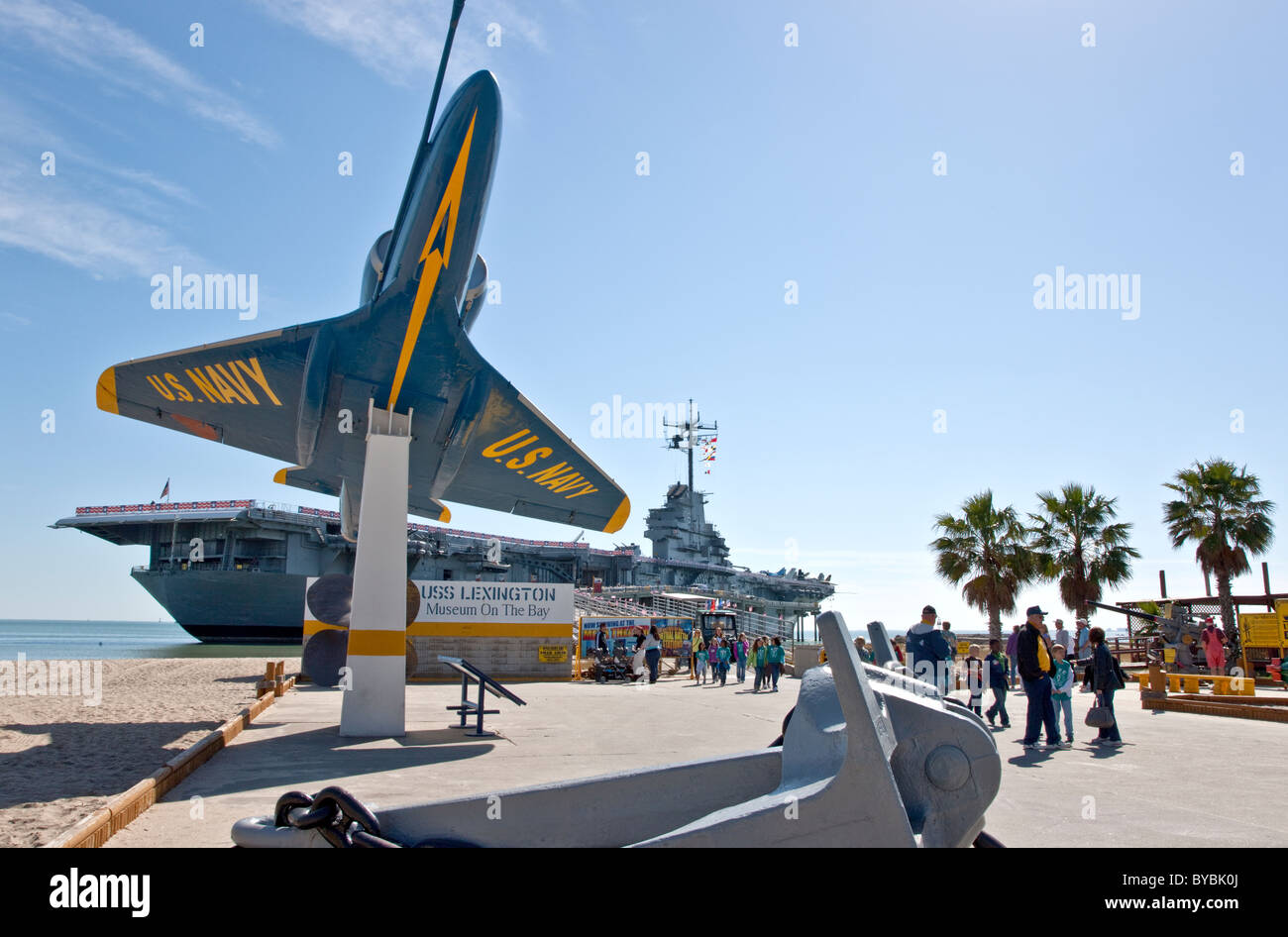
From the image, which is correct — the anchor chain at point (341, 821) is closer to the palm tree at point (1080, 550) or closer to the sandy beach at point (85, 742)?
the sandy beach at point (85, 742)

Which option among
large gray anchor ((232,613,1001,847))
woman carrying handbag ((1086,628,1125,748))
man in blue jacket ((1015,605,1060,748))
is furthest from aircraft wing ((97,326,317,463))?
woman carrying handbag ((1086,628,1125,748))

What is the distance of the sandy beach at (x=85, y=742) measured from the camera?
18.1 ft

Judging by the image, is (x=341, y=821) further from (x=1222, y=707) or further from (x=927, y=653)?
(x=1222, y=707)

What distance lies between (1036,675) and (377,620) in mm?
8161

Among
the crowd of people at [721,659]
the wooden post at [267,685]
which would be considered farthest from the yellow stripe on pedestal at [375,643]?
the crowd of people at [721,659]

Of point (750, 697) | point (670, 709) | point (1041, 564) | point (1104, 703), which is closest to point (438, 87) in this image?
point (670, 709)

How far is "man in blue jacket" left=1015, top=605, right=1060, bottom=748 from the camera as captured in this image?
8.57 m

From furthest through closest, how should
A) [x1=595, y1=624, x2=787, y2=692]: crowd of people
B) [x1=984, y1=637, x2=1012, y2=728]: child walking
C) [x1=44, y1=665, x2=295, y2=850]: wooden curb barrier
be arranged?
[x1=595, y1=624, x2=787, y2=692]: crowd of people
[x1=984, y1=637, x2=1012, y2=728]: child walking
[x1=44, y1=665, x2=295, y2=850]: wooden curb barrier

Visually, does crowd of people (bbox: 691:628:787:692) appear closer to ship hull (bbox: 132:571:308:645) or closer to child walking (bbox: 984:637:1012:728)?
child walking (bbox: 984:637:1012:728)

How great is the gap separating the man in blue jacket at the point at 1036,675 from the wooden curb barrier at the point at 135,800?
8.52m

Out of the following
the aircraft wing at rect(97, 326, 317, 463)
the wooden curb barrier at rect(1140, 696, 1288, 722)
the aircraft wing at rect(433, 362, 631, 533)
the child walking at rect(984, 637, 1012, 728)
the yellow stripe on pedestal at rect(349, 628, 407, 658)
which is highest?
the aircraft wing at rect(97, 326, 317, 463)

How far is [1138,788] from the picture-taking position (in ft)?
19.9

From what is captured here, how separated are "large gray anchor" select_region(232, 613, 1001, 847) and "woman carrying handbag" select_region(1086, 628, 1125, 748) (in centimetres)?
764
